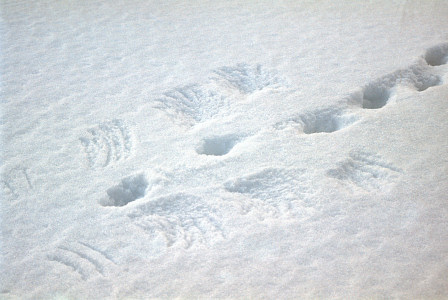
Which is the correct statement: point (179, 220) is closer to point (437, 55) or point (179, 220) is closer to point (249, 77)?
point (249, 77)

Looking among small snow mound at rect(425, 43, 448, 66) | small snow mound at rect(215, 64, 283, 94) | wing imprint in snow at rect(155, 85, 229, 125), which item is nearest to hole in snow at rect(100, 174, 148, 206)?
wing imprint in snow at rect(155, 85, 229, 125)

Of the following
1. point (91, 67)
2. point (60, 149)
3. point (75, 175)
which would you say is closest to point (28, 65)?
point (91, 67)

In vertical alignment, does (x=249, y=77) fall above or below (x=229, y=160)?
above

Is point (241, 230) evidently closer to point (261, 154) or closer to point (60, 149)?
point (261, 154)

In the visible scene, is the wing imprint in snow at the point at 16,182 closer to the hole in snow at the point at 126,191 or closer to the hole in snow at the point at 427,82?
the hole in snow at the point at 126,191

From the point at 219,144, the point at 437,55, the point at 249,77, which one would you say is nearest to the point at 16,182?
the point at 219,144

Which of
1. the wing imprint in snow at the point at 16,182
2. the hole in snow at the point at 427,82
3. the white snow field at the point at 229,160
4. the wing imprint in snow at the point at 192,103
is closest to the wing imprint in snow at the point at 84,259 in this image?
the white snow field at the point at 229,160

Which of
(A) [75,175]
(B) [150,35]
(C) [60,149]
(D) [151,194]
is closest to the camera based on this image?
(D) [151,194]
